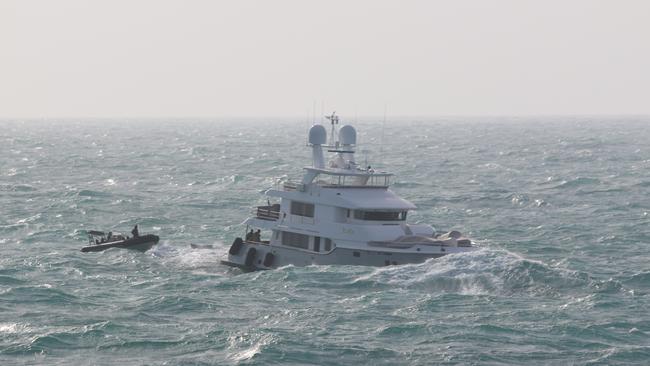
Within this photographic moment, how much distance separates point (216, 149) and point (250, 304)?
5298 inches

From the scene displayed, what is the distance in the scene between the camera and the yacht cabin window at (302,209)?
5227cm

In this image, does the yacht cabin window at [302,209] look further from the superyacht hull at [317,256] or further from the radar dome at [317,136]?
the radar dome at [317,136]

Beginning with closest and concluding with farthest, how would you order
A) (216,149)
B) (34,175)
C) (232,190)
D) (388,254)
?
(388,254)
(232,190)
(34,175)
(216,149)

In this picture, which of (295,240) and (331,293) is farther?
(295,240)

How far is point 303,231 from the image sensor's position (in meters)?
51.9

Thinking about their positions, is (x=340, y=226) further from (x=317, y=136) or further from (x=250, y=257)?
(x=317, y=136)

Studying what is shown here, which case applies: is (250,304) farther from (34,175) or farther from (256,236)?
(34,175)

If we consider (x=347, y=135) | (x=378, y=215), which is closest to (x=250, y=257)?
(x=378, y=215)

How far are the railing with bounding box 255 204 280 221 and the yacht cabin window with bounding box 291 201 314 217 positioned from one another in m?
1.29

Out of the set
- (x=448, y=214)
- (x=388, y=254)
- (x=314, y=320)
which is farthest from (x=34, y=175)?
(x=314, y=320)

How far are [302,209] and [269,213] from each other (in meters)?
2.46

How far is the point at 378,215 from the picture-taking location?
50.9 m

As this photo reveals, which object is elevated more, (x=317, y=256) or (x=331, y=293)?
(x=317, y=256)

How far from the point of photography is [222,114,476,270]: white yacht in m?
49.6
